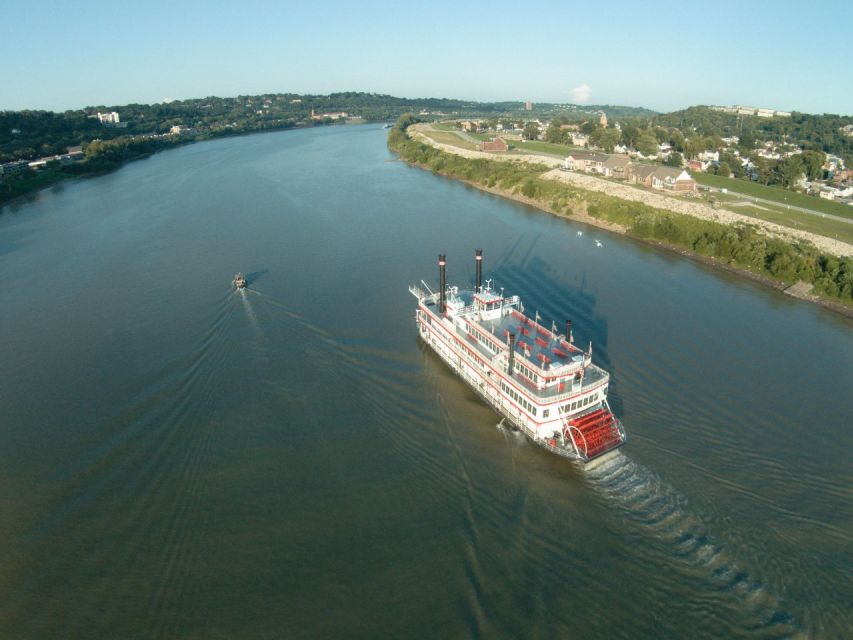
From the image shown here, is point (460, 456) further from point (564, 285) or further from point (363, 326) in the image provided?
point (564, 285)

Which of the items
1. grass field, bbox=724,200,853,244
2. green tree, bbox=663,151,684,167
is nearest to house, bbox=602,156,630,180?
green tree, bbox=663,151,684,167

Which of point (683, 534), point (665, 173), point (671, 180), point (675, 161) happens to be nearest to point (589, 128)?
point (675, 161)

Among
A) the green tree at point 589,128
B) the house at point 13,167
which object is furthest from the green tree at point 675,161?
the house at point 13,167

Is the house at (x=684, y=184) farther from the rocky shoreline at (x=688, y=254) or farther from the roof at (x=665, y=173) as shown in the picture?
the rocky shoreline at (x=688, y=254)

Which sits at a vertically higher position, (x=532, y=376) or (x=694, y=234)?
(x=532, y=376)

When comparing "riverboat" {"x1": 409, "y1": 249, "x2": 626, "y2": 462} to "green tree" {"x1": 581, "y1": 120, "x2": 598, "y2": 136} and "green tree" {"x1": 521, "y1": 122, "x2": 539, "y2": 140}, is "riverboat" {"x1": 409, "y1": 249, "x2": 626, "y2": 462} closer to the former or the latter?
"green tree" {"x1": 581, "y1": 120, "x2": 598, "y2": 136}

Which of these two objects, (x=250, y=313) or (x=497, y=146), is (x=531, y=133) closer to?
(x=497, y=146)

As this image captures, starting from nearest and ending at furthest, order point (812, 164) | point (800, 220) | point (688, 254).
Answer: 1. point (688, 254)
2. point (800, 220)
3. point (812, 164)

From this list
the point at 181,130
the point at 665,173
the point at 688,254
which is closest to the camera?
the point at 688,254
